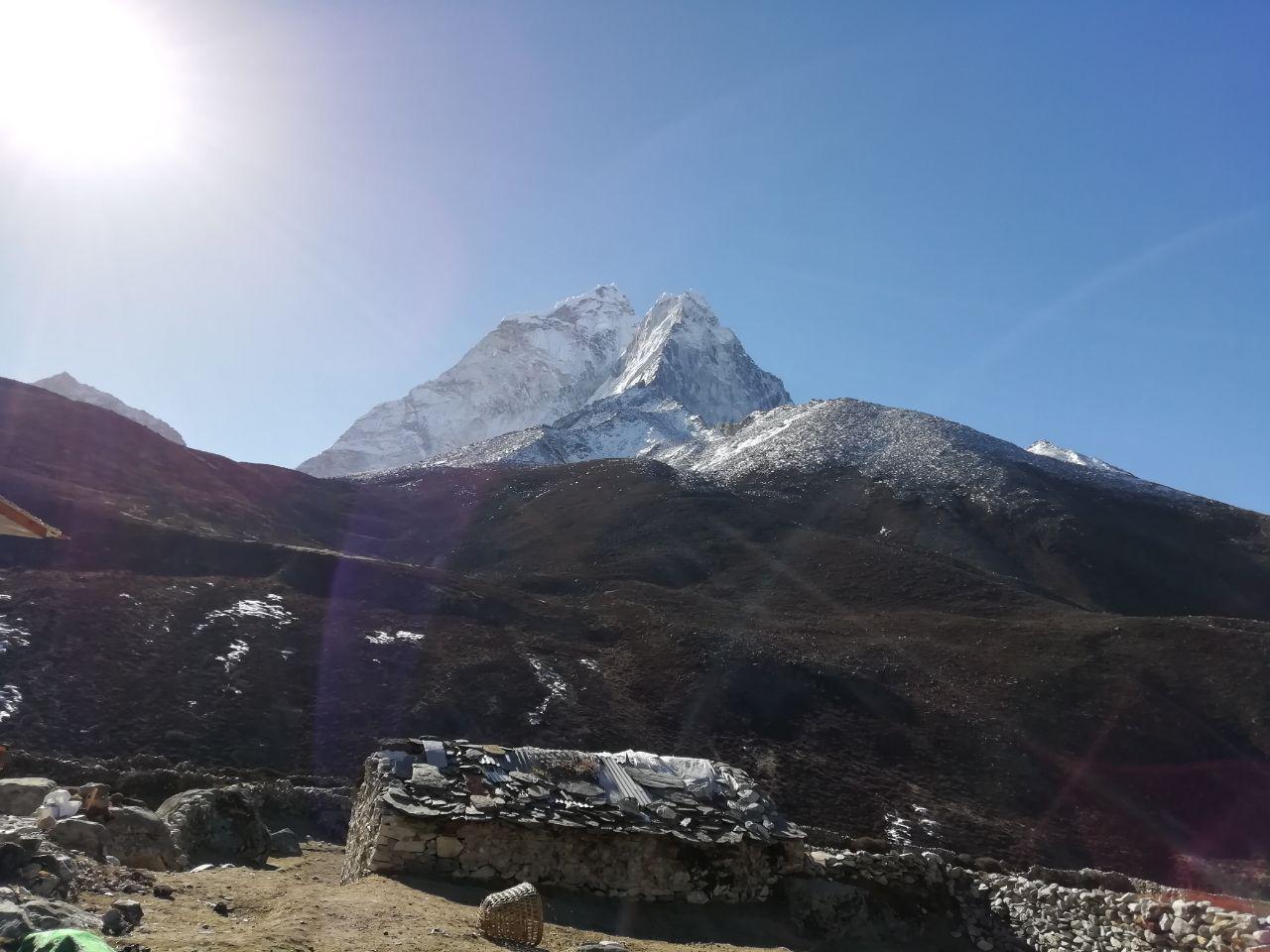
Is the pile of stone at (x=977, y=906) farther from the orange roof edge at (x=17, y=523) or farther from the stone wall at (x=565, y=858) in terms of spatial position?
the orange roof edge at (x=17, y=523)

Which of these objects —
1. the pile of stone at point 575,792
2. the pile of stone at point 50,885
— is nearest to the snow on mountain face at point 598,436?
the pile of stone at point 575,792

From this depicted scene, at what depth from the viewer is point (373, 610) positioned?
40969 millimetres

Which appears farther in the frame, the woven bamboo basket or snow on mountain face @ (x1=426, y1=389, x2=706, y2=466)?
snow on mountain face @ (x1=426, y1=389, x2=706, y2=466)

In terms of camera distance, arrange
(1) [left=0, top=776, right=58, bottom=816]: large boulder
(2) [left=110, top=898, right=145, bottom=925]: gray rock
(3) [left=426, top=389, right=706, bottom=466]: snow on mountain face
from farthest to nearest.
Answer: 1. (3) [left=426, top=389, right=706, bottom=466]: snow on mountain face
2. (1) [left=0, top=776, right=58, bottom=816]: large boulder
3. (2) [left=110, top=898, right=145, bottom=925]: gray rock

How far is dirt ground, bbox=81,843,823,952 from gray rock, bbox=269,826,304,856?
88.6 inches

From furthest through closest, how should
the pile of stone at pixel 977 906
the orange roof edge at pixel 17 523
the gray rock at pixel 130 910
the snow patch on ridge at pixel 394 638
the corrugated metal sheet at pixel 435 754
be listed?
the snow patch on ridge at pixel 394 638 → the corrugated metal sheet at pixel 435 754 → the pile of stone at pixel 977 906 → the orange roof edge at pixel 17 523 → the gray rock at pixel 130 910

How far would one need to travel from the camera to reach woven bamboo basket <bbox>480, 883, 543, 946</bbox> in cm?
893

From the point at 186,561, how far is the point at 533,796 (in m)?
36.2

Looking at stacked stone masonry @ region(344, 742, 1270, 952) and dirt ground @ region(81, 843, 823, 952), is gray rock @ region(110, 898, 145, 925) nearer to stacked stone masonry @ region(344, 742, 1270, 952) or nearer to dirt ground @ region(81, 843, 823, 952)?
dirt ground @ region(81, 843, 823, 952)

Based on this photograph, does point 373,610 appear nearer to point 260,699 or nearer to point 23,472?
point 260,699

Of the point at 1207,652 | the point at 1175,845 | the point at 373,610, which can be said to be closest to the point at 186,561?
the point at 373,610

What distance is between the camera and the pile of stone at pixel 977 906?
12.5m

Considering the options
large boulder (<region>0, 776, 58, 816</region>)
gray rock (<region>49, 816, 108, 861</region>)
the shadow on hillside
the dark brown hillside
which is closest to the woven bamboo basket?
the shadow on hillside

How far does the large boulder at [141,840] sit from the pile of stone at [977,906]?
9224 mm
